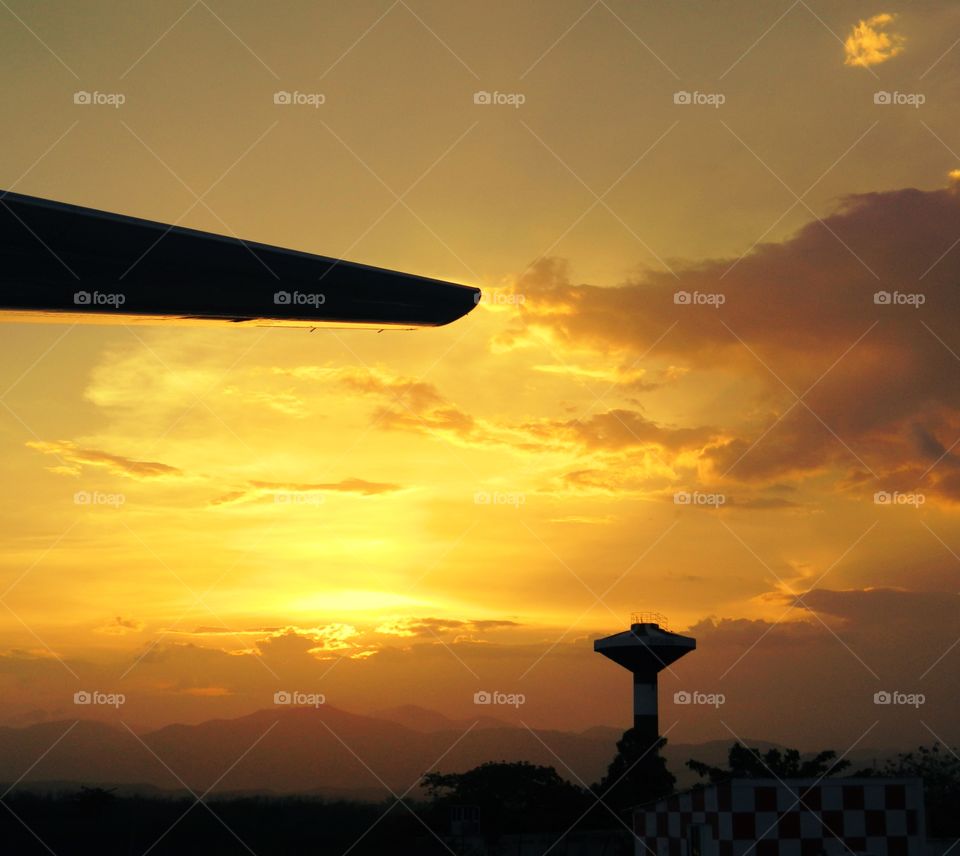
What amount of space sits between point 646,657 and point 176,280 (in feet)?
189

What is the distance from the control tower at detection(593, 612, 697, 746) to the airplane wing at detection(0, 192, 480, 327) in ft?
185

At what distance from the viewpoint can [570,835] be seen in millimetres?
41875

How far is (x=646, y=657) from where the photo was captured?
60125 mm

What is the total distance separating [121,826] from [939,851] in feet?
194

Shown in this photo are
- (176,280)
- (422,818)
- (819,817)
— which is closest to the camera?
(176,280)

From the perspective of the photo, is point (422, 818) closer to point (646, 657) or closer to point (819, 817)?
point (646, 657)

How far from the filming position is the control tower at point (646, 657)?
5944cm

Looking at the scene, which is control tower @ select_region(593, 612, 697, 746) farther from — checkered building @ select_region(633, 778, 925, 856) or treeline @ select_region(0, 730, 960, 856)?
checkered building @ select_region(633, 778, 925, 856)

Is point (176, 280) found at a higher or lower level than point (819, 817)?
higher

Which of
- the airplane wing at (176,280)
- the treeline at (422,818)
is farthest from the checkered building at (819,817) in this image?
the treeline at (422,818)

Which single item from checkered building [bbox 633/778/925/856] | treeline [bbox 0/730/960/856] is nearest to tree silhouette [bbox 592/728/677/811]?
treeline [bbox 0/730/960/856]

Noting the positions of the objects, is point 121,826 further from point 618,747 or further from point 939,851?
point 939,851

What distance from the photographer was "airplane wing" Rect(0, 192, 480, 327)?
4395 mm

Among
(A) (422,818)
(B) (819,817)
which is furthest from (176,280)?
(A) (422,818)
